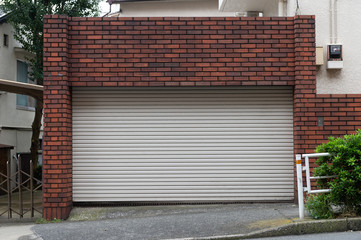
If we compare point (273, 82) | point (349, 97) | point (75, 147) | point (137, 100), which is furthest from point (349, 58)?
point (75, 147)

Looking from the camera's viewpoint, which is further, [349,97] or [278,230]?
[349,97]

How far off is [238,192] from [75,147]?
3.40 m

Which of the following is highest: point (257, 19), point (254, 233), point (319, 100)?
point (257, 19)

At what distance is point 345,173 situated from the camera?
7945 mm

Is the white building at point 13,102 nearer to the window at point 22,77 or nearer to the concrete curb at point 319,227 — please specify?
the window at point 22,77

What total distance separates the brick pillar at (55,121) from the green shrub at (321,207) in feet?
15.2

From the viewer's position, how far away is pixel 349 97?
33.3 ft

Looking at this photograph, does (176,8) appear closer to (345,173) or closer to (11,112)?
(11,112)

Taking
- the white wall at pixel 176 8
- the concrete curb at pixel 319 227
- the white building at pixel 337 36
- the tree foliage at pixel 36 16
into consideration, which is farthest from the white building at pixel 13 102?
the concrete curb at pixel 319 227

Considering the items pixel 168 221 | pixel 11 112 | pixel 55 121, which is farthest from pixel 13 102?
pixel 168 221

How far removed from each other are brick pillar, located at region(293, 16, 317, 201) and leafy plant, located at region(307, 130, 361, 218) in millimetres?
1844

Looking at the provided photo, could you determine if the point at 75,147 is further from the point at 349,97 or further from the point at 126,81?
the point at 349,97

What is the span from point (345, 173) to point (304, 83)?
267cm

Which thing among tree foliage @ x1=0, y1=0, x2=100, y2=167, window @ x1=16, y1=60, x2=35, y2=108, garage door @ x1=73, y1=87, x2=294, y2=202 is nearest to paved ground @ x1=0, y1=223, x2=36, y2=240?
garage door @ x1=73, y1=87, x2=294, y2=202
